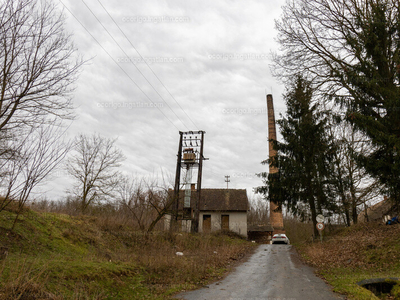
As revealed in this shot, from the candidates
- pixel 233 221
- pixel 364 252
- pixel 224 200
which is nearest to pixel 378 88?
pixel 364 252

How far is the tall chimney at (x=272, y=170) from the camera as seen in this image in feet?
91.4

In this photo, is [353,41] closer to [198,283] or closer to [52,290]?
[198,283]

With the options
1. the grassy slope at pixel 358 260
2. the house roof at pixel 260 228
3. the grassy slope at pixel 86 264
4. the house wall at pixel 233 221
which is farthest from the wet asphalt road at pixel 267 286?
the house roof at pixel 260 228

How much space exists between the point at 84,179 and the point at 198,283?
77.0ft

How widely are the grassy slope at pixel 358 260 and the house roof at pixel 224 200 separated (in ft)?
58.0

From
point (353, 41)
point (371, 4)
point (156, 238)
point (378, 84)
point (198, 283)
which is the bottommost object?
point (198, 283)

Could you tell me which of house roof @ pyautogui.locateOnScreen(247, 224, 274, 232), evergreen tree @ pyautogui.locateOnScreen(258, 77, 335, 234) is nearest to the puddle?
evergreen tree @ pyautogui.locateOnScreen(258, 77, 335, 234)

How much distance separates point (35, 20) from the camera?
7.64m

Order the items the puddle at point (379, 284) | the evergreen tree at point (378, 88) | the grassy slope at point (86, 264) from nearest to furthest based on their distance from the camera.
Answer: the grassy slope at point (86, 264) → the puddle at point (379, 284) → the evergreen tree at point (378, 88)

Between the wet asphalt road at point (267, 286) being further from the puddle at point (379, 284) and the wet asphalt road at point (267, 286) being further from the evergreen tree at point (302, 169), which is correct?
the evergreen tree at point (302, 169)

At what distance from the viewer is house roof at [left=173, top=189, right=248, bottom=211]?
33594 millimetres

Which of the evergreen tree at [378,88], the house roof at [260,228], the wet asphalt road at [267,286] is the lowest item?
the wet asphalt road at [267,286]

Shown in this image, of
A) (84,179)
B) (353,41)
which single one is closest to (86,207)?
(84,179)

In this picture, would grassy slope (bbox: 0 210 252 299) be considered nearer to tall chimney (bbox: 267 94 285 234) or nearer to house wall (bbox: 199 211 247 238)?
tall chimney (bbox: 267 94 285 234)
